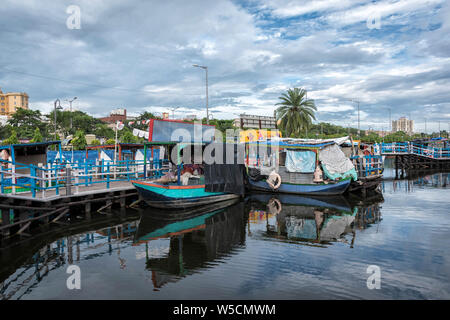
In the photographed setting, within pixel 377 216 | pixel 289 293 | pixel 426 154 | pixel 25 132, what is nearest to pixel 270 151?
pixel 377 216

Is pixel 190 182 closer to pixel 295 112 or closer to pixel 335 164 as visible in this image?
pixel 335 164

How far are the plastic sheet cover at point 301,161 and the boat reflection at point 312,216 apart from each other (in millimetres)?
1809

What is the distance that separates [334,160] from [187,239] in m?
11.9

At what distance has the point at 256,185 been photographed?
21188 mm

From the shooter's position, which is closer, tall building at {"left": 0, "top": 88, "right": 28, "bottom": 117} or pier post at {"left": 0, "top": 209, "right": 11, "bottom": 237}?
pier post at {"left": 0, "top": 209, "right": 11, "bottom": 237}

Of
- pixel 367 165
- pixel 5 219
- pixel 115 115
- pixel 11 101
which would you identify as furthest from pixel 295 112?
pixel 11 101

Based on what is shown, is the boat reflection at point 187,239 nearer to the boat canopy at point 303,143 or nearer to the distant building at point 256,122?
the boat canopy at point 303,143

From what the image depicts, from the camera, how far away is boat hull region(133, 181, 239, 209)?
14555 mm

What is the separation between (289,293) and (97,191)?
432 inches

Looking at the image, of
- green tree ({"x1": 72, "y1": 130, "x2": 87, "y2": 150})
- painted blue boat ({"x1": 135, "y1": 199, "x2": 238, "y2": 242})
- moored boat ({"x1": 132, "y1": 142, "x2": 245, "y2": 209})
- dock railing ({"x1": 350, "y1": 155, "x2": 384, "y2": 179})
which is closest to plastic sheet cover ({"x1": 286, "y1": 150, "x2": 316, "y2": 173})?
dock railing ({"x1": 350, "y1": 155, "x2": 384, "y2": 179})

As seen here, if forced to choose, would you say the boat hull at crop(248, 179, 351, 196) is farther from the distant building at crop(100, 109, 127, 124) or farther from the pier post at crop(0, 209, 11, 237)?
the distant building at crop(100, 109, 127, 124)

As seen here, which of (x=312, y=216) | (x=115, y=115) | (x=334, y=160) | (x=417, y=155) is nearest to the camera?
(x=312, y=216)

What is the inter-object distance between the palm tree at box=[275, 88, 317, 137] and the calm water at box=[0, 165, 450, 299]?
32.8m

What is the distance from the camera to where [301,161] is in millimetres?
19578
